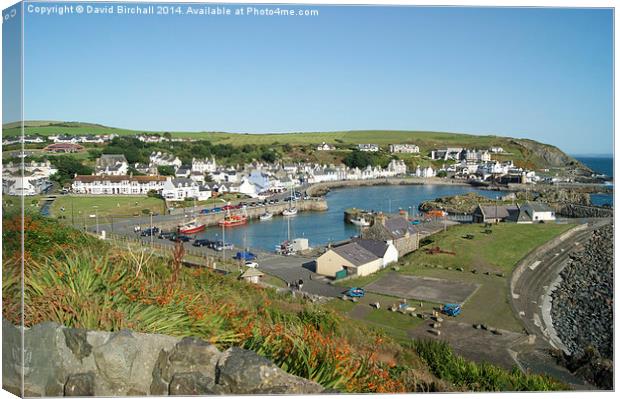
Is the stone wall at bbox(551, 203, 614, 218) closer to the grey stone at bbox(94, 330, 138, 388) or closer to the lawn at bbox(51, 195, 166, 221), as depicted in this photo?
the lawn at bbox(51, 195, 166, 221)

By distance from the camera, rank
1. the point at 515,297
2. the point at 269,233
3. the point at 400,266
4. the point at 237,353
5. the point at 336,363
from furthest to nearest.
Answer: the point at 269,233 → the point at 400,266 → the point at 515,297 → the point at 336,363 → the point at 237,353

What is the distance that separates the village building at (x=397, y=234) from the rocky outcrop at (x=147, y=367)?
6.90 m

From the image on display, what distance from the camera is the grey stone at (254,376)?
2.73 meters

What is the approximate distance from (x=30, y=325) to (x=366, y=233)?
9.25 metres

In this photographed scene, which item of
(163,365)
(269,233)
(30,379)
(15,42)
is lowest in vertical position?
(269,233)

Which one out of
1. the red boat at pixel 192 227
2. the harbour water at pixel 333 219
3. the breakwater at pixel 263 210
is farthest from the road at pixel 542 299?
the red boat at pixel 192 227

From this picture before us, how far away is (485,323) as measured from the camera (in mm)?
6449

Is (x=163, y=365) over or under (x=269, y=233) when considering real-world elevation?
over

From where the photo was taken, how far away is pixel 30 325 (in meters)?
3.16

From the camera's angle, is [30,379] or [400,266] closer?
[30,379]

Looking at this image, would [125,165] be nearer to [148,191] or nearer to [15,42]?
[148,191]

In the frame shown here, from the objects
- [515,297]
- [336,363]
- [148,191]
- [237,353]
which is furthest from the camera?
[148,191]

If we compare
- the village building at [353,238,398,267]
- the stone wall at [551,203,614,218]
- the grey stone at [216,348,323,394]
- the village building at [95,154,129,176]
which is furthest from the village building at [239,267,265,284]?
the stone wall at [551,203,614,218]

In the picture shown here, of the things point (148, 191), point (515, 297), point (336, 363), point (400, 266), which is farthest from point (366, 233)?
point (336, 363)
